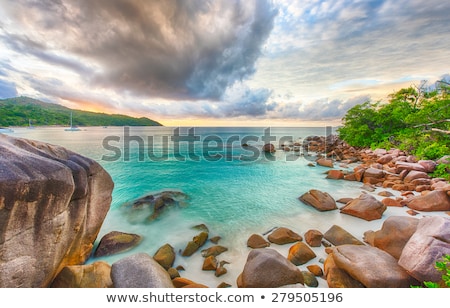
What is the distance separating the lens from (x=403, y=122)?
856 inches

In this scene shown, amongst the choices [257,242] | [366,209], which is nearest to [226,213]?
[257,242]

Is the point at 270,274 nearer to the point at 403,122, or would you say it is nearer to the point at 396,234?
the point at 396,234

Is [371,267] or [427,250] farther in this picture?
[371,267]

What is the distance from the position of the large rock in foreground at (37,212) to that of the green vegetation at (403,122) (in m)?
22.0

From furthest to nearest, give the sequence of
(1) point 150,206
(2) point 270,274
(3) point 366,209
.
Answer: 1. (1) point 150,206
2. (3) point 366,209
3. (2) point 270,274

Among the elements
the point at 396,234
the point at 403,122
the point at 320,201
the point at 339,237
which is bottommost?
the point at 339,237

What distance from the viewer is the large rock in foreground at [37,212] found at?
118 inches

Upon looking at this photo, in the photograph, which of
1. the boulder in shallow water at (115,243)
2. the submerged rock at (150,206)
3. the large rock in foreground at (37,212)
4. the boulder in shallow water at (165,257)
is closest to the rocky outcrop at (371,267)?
the boulder in shallow water at (165,257)

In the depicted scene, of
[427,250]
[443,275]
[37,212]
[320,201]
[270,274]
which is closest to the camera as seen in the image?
[443,275]

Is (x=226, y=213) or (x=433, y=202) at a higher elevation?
(x=433, y=202)

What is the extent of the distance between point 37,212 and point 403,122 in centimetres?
3228

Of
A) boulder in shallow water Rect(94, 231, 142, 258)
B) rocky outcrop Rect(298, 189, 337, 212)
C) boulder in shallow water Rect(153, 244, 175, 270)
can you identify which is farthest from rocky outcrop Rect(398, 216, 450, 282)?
boulder in shallow water Rect(94, 231, 142, 258)

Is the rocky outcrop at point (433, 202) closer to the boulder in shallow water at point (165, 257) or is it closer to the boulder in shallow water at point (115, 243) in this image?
the boulder in shallow water at point (165, 257)

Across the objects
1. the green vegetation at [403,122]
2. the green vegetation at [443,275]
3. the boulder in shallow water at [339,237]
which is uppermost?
the green vegetation at [403,122]
